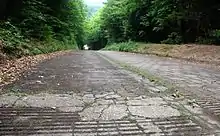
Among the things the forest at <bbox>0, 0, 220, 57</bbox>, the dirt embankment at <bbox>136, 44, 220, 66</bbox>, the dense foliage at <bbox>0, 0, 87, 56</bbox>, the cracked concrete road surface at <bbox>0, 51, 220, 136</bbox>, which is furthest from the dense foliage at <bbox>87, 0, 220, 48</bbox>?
the cracked concrete road surface at <bbox>0, 51, 220, 136</bbox>

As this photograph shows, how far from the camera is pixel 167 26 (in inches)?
904

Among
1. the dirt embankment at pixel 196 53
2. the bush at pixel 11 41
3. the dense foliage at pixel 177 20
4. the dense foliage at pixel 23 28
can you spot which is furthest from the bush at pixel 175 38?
the bush at pixel 11 41

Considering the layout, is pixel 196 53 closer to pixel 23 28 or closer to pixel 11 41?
pixel 11 41

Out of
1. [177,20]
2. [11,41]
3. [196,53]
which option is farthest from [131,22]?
[11,41]

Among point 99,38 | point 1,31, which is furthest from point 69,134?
point 99,38

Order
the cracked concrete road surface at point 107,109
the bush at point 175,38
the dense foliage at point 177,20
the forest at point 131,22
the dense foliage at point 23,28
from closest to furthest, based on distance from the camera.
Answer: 1. the cracked concrete road surface at point 107,109
2. the dense foliage at point 23,28
3. the forest at point 131,22
4. the dense foliage at point 177,20
5. the bush at point 175,38

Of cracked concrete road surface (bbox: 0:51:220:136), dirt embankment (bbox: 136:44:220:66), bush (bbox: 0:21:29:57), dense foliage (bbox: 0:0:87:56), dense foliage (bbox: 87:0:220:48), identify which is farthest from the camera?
dense foliage (bbox: 87:0:220:48)

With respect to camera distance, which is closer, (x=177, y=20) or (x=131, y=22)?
(x=177, y=20)

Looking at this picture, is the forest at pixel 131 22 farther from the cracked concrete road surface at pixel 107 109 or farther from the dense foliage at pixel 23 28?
the cracked concrete road surface at pixel 107 109

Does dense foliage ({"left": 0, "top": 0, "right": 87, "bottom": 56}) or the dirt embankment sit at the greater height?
dense foliage ({"left": 0, "top": 0, "right": 87, "bottom": 56})

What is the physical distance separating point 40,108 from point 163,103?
69.6 inches

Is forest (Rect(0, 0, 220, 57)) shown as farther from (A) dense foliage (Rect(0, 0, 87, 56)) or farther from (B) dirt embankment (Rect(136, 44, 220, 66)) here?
(B) dirt embankment (Rect(136, 44, 220, 66))

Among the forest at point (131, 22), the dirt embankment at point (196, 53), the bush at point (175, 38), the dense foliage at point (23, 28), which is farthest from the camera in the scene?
the bush at point (175, 38)

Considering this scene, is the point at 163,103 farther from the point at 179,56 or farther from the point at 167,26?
the point at 167,26
